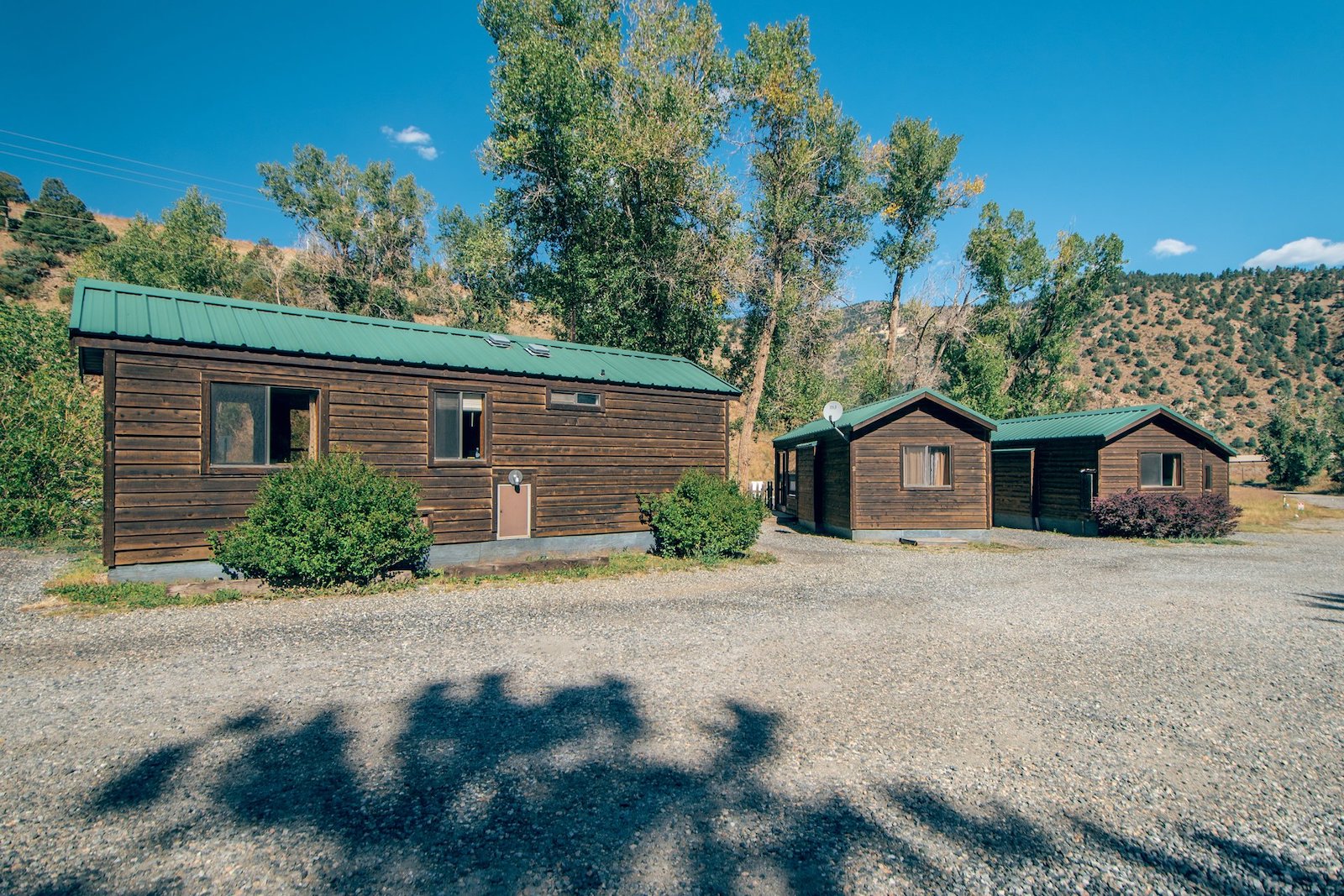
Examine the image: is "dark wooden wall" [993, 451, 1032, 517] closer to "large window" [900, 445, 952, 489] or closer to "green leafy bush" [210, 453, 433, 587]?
"large window" [900, 445, 952, 489]

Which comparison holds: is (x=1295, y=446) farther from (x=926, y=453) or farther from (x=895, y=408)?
(x=895, y=408)

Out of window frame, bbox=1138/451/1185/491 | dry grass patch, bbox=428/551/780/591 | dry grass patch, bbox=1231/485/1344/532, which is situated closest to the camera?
dry grass patch, bbox=428/551/780/591

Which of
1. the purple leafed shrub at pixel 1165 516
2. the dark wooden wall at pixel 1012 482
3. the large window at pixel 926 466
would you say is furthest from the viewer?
the dark wooden wall at pixel 1012 482

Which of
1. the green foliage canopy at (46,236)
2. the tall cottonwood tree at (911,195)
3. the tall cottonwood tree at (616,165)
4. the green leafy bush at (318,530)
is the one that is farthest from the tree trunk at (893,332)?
the green foliage canopy at (46,236)

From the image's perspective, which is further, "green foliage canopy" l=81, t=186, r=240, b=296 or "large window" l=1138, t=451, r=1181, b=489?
"green foliage canopy" l=81, t=186, r=240, b=296

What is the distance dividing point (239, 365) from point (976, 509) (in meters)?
17.0

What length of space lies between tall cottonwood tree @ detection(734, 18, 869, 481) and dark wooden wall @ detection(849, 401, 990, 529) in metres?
5.91

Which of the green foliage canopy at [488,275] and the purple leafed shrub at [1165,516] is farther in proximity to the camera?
the green foliage canopy at [488,275]

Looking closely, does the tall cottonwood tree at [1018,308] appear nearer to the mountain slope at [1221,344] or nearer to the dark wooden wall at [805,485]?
the dark wooden wall at [805,485]

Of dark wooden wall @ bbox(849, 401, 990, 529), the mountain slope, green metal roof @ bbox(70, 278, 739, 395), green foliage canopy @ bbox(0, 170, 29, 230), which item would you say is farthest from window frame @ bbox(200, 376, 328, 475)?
green foliage canopy @ bbox(0, 170, 29, 230)

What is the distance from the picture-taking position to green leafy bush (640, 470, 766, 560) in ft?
42.7

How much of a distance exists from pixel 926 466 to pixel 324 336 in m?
14.6

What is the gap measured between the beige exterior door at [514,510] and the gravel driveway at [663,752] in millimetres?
3823

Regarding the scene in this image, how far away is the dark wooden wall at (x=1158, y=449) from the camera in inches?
781
